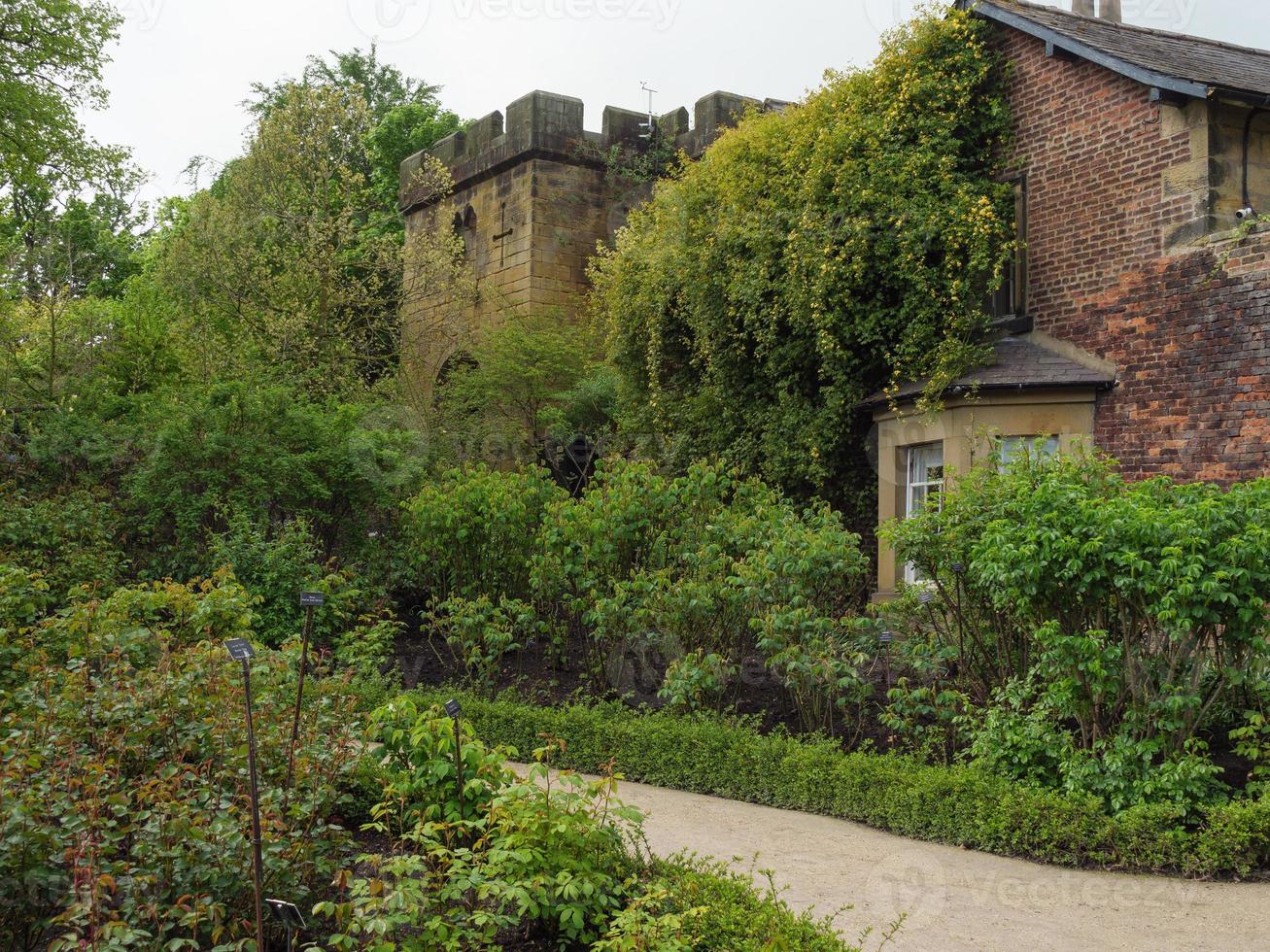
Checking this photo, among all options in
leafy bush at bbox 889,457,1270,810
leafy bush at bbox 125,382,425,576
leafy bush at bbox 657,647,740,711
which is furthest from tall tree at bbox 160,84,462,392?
leafy bush at bbox 889,457,1270,810

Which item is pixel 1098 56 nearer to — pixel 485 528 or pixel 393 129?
pixel 485 528

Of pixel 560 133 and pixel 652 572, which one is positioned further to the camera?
pixel 560 133

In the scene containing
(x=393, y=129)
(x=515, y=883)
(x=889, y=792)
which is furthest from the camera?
(x=393, y=129)

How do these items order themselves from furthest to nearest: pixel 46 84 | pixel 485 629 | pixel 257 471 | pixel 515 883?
pixel 46 84 < pixel 257 471 < pixel 485 629 < pixel 515 883

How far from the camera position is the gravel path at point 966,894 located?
5.43 metres

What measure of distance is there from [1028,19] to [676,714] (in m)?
9.12

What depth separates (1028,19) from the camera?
1347cm

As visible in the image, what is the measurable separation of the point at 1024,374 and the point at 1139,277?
1.51 metres

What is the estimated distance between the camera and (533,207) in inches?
825

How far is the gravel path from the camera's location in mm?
5434

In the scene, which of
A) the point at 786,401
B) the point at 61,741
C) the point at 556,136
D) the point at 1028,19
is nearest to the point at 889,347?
the point at 786,401

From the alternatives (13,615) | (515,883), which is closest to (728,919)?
(515,883)

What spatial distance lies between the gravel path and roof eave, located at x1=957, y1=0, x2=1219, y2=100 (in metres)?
8.33

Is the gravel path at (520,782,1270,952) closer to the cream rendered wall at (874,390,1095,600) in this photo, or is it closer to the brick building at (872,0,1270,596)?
the brick building at (872,0,1270,596)
